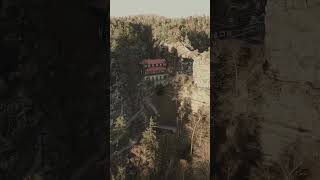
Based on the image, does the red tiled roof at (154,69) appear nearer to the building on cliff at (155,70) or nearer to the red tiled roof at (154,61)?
the building on cliff at (155,70)

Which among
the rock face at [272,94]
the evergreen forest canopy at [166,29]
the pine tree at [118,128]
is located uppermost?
the evergreen forest canopy at [166,29]

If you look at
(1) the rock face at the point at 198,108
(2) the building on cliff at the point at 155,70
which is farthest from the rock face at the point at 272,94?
(2) the building on cliff at the point at 155,70

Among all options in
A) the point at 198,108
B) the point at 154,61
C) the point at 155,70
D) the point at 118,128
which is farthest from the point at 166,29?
the point at 118,128

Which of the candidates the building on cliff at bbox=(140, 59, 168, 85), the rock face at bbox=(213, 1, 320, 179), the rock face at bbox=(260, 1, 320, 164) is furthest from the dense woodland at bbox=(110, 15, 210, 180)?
the rock face at bbox=(260, 1, 320, 164)

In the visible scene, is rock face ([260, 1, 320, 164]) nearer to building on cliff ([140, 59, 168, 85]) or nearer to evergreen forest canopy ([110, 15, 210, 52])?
building on cliff ([140, 59, 168, 85])
